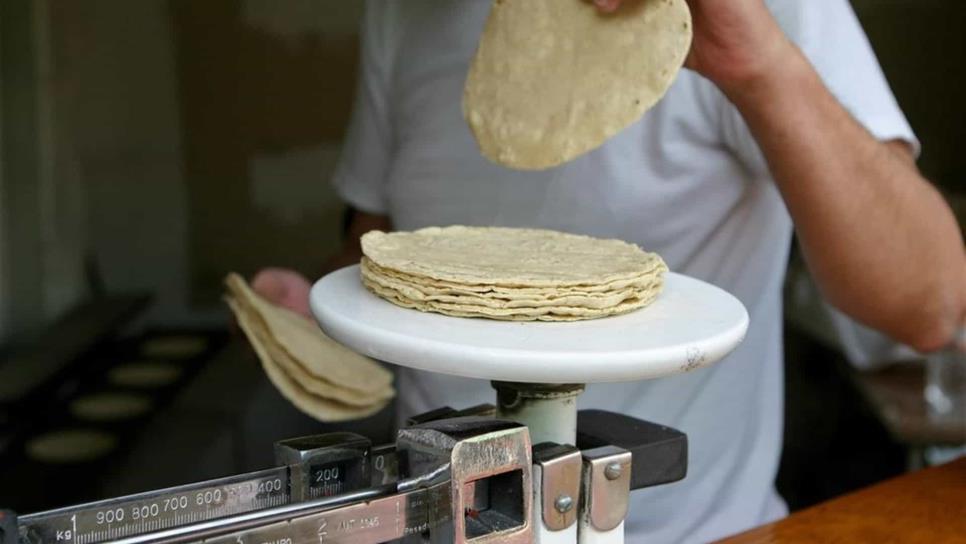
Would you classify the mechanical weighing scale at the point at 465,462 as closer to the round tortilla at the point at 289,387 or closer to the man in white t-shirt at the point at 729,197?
the man in white t-shirt at the point at 729,197

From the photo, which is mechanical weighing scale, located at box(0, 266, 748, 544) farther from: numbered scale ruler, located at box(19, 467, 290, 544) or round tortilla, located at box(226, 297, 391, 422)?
round tortilla, located at box(226, 297, 391, 422)

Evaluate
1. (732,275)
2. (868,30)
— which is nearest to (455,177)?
(732,275)

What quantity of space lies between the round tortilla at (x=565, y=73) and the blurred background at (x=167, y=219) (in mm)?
1392

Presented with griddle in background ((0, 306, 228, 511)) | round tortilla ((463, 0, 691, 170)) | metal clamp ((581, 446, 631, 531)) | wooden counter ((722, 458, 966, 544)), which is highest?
round tortilla ((463, 0, 691, 170))

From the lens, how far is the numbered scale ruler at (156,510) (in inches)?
29.6

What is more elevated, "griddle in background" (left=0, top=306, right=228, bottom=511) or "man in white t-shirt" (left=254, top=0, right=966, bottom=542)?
"man in white t-shirt" (left=254, top=0, right=966, bottom=542)

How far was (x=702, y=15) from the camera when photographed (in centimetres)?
122

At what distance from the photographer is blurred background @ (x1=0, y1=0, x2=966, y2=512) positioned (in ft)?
8.25

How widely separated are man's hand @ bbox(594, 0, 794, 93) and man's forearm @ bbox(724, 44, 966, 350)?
2 cm

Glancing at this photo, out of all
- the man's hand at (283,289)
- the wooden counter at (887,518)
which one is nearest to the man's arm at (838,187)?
the wooden counter at (887,518)

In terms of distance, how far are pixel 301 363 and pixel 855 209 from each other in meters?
0.75

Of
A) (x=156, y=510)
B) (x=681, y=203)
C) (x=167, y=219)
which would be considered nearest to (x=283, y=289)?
(x=681, y=203)

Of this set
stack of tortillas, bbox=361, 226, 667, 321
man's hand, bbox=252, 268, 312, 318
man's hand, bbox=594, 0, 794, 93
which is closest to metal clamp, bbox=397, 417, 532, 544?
stack of tortillas, bbox=361, 226, 667, 321

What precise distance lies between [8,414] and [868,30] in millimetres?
2894
